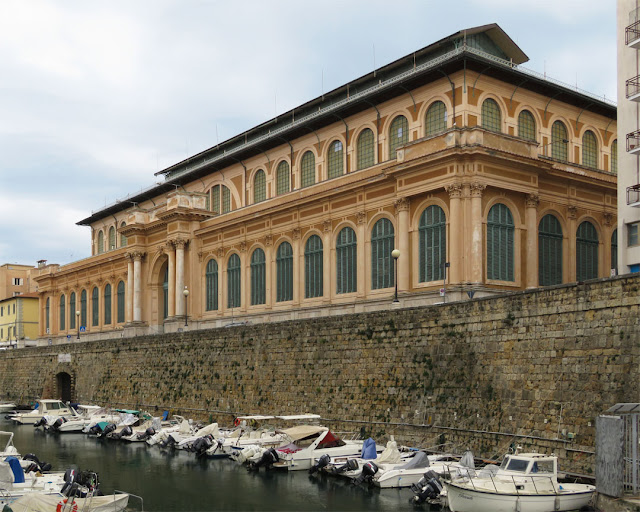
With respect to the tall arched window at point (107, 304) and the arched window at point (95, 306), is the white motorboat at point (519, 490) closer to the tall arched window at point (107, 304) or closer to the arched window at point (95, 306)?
the tall arched window at point (107, 304)

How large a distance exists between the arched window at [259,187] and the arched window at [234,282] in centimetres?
634

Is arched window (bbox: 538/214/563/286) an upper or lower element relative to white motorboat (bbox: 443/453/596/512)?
upper

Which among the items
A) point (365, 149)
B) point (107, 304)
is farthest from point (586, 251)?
point (107, 304)

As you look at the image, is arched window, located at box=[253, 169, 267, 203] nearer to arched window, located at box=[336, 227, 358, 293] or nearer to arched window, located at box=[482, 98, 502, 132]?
arched window, located at box=[336, 227, 358, 293]

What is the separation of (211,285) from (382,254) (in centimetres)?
2071

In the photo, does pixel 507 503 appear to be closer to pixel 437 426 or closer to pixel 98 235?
pixel 437 426

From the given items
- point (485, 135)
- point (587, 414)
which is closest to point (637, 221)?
point (485, 135)

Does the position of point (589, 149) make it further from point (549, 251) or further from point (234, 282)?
point (234, 282)

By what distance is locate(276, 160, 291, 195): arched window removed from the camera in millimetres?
63125

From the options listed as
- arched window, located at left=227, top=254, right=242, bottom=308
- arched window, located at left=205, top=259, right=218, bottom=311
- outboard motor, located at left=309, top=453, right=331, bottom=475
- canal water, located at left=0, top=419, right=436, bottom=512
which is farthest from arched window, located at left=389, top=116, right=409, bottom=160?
outboard motor, located at left=309, top=453, right=331, bottom=475

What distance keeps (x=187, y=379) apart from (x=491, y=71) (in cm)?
2691

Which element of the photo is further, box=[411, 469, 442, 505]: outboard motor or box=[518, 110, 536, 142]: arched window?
box=[518, 110, 536, 142]: arched window

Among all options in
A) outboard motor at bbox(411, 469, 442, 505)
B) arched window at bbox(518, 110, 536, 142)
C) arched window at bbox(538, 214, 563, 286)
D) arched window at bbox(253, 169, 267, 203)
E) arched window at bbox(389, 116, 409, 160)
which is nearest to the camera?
outboard motor at bbox(411, 469, 442, 505)

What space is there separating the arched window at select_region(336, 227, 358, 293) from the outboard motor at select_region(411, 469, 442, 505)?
983 inches
